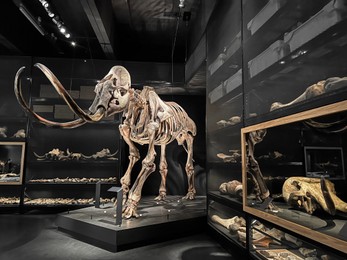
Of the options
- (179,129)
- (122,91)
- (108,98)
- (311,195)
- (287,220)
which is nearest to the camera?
(311,195)

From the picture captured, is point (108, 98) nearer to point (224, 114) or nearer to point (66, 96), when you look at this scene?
point (66, 96)

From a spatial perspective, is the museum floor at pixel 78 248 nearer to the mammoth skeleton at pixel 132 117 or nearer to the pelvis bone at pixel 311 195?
the mammoth skeleton at pixel 132 117

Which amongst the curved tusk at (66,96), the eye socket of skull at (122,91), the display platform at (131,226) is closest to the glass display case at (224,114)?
the display platform at (131,226)

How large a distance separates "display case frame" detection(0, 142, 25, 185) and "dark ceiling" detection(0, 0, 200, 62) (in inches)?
94.2

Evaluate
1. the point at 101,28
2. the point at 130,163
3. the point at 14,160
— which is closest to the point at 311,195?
the point at 130,163

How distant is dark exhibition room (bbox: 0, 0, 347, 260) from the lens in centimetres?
168

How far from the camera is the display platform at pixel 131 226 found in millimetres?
2984

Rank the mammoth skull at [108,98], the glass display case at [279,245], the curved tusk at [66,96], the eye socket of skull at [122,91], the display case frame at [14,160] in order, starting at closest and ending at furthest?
the glass display case at [279,245], the curved tusk at [66,96], the mammoth skull at [108,98], the eye socket of skull at [122,91], the display case frame at [14,160]

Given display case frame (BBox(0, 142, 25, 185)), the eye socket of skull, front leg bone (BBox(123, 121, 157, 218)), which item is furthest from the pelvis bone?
display case frame (BBox(0, 142, 25, 185))

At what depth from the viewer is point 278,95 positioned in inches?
83.9

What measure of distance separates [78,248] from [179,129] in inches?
118

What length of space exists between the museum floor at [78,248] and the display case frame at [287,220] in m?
0.92

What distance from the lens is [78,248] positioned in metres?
3.04

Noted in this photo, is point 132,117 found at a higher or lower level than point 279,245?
higher
